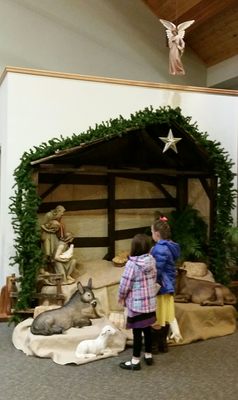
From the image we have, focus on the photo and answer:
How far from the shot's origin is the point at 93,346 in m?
3.59

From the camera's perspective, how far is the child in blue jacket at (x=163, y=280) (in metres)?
3.67

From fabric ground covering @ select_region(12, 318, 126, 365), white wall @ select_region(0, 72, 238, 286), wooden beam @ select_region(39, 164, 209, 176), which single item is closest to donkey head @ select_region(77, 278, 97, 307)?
fabric ground covering @ select_region(12, 318, 126, 365)

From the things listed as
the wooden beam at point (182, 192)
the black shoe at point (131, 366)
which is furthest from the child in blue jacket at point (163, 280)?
the wooden beam at point (182, 192)

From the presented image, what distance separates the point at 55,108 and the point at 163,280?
7.66 ft

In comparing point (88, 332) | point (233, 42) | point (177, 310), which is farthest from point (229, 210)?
point (233, 42)

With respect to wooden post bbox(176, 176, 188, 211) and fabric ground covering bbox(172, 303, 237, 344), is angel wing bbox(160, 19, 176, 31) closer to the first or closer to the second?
wooden post bbox(176, 176, 188, 211)

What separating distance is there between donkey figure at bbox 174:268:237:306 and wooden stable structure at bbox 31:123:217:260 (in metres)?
0.77

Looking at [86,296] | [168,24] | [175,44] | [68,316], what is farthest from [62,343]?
[168,24]

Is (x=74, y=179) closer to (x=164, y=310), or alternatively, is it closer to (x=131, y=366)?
(x=164, y=310)

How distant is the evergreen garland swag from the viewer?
4.24m

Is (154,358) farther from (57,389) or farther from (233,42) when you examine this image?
(233,42)

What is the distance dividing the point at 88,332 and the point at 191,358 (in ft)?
3.02

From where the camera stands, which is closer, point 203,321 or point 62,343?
point 62,343

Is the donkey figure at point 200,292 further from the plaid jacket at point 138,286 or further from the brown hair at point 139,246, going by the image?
the brown hair at point 139,246
